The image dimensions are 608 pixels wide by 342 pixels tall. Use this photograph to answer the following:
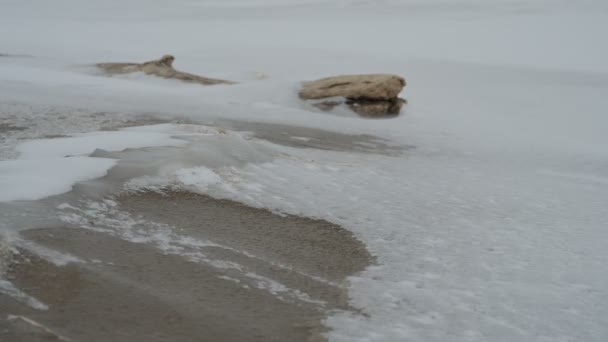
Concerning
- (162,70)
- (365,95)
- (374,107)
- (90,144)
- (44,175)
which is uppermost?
(162,70)

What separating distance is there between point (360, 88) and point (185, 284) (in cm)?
611

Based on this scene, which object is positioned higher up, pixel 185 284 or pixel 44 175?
pixel 44 175

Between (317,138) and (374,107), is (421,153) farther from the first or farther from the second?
(374,107)

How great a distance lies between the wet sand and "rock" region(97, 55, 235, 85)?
6.23 metres

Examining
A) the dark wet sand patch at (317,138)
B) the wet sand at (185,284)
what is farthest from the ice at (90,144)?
the dark wet sand patch at (317,138)

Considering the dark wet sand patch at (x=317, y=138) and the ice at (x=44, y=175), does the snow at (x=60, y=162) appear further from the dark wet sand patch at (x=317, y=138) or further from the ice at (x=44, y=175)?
the dark wet sand patch at (x=317, y=138)

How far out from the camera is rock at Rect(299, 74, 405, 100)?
26.5 feet

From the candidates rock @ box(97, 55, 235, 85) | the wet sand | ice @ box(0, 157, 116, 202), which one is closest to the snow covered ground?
ice @ box(0, 157, 116, 202)

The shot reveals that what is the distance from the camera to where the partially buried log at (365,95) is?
8.03m

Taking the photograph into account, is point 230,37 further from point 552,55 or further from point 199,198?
point 199,198

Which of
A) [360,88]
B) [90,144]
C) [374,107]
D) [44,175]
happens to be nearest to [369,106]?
[374,107]

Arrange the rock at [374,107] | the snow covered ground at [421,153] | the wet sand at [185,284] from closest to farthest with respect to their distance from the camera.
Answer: the wet sand at [185,284] < the snow covered ground at [421,153] < the rock at [374,107]

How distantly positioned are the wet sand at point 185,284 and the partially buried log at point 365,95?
200 inches

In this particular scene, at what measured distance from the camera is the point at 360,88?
810 centimetres
